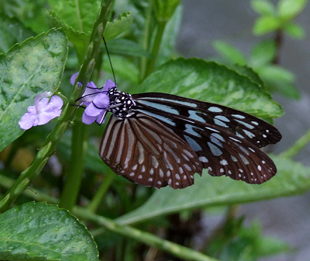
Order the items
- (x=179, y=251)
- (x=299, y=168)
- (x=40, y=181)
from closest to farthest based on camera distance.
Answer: (x=179, y=251) < (x=299, y=168) < (x=40, y=181)

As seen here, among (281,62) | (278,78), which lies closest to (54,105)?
(278,78)

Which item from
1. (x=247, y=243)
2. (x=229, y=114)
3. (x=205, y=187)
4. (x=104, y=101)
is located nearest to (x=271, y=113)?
(x=229, y=114)

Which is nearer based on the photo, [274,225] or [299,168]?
[299,168]


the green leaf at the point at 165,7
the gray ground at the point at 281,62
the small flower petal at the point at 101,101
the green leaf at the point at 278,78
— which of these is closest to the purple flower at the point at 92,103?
the small flower petal at the point at 101,101

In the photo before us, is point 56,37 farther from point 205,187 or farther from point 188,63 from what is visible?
point 205,187

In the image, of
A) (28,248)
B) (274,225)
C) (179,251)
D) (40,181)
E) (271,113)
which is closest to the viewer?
A: (28,248)

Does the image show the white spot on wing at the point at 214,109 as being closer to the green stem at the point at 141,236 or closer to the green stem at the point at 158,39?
the green stem at the point at 158,39
